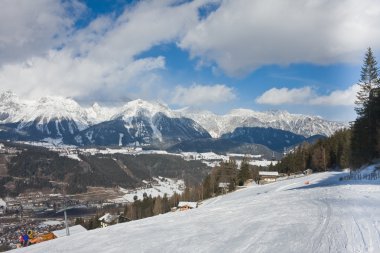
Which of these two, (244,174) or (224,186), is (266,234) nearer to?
(244,174)

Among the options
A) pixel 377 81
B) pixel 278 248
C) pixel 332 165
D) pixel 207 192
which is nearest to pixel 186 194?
pixel 207 192

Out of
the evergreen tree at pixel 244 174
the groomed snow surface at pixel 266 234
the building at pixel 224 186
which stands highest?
the evergreen tree at pixel 244 174

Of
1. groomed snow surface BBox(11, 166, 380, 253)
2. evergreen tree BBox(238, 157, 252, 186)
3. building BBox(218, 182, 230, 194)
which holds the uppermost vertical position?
evergreen tree BBox(238, 157, 252, 186)

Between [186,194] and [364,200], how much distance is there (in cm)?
10792

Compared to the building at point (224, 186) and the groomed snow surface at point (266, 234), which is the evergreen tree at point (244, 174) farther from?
the groomed snow surface at point (266, 234)

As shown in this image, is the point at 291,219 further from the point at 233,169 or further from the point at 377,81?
the point at 233,169

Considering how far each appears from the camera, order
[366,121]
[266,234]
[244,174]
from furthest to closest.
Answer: [244,174] → [366,121] → [266,234]

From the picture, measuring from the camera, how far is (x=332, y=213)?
1967 centimetres

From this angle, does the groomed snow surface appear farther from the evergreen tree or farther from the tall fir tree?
the evergreen tree

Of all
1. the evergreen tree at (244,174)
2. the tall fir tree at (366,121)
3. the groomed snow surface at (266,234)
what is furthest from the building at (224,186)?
the groomed snow surface at (266,234)

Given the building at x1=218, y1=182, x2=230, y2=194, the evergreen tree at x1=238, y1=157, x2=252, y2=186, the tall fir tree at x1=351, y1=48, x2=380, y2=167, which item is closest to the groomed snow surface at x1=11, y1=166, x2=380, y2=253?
the tall fir tree at x1=351, y1=48, x2=380, y2=167

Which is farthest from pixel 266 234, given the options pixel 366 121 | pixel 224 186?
pixel 224 186

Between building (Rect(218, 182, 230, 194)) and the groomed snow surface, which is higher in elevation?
the groomed snow surface

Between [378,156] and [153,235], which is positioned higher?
[378,156]
